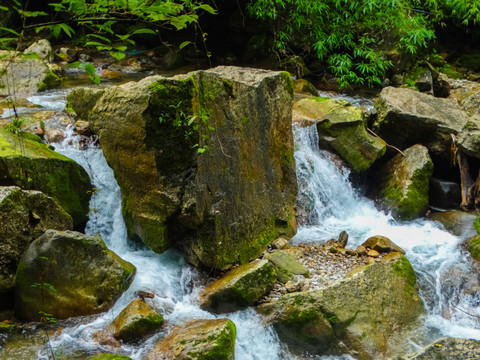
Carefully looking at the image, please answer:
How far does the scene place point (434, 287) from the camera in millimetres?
5191

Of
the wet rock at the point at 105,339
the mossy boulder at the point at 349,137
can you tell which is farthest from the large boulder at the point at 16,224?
the mossy boulder at the point at 349,137

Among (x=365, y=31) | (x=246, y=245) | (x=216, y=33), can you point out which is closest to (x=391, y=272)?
(x=246, y=245)

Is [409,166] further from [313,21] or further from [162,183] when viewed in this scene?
[162,183]

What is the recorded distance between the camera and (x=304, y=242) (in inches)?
235

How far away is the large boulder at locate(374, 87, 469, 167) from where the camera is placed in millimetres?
7445

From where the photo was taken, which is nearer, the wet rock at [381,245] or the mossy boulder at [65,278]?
the mossy boulder at [65,278]

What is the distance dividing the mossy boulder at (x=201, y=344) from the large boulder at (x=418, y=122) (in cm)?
538

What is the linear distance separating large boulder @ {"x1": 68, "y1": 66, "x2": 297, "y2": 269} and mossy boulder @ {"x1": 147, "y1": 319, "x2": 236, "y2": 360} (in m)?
1.12

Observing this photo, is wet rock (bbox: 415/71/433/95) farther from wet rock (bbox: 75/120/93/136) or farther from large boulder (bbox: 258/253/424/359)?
wet rock (bbox: 75/120/93/136)

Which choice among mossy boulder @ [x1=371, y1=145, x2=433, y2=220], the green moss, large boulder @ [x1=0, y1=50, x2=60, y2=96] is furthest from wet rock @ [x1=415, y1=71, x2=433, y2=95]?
large boulder @ [x1=0, y1=50, x2=60, y2=96]

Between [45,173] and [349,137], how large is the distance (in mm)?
4955

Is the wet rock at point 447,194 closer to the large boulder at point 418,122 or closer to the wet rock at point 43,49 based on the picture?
the large boulder at point 418,122

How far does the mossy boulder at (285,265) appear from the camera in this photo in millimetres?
4785

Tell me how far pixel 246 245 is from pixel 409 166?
3695 millimetres
